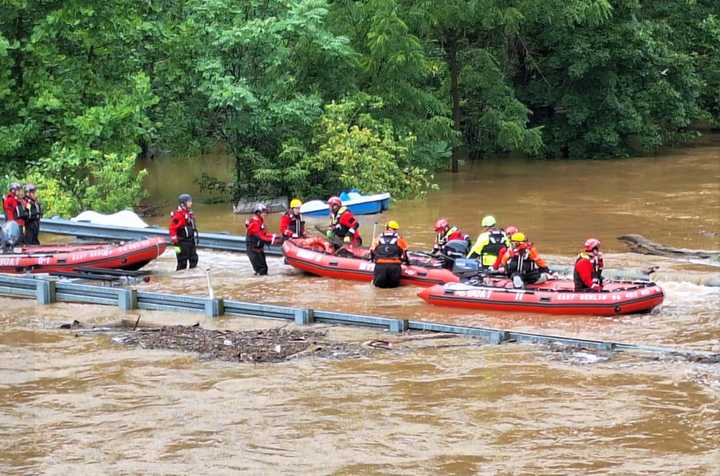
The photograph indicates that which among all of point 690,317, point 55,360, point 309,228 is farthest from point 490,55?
point 55,360

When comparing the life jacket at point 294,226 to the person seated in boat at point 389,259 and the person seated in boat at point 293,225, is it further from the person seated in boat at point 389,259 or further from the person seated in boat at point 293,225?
the person seated in boat at point 389,259

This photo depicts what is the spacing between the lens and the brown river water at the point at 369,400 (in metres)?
12.9

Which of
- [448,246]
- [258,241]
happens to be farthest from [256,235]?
[448,246]

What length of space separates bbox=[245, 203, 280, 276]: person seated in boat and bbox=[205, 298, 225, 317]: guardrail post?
159 inches

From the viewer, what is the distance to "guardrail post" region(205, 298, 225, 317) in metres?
19.0

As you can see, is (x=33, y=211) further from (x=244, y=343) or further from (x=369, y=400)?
(x=369, y=400)

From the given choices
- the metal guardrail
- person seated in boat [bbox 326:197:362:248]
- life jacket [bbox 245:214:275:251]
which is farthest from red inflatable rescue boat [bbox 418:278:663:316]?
the metal guardrail

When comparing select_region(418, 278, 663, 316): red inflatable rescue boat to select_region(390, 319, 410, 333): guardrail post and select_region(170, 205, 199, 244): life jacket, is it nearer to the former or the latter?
select_region(390, 319, 410, 333): guardrail post

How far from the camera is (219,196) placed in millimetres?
36969

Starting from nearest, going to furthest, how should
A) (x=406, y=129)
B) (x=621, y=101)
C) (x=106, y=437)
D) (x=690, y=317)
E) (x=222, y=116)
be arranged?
(x=106, y=437)
(x=690, y=317)
(x=222, y=116)
(x=406, y=129)
(x=621, y=101)

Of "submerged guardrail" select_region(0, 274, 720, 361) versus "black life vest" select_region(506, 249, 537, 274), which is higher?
"black life vest" select_region(506, 249, 537, 274)

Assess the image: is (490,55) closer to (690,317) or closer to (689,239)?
(689,239)

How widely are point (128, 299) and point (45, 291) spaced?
5.74 feet

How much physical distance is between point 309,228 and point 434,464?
18.3m
